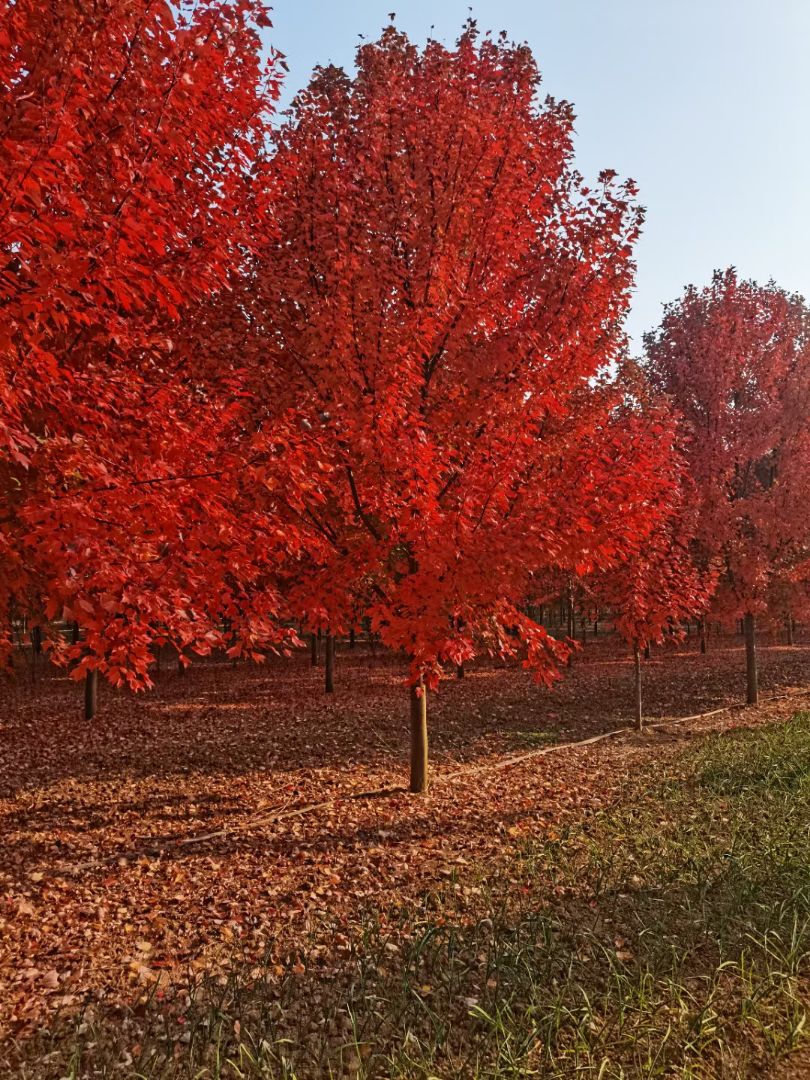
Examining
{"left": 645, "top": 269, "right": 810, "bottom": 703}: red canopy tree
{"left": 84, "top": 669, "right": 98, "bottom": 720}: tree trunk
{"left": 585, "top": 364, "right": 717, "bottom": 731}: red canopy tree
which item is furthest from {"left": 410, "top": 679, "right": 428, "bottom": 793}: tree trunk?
{"left": 84, "top": 669, "right": 98, "bottom": 720}: tree trunk

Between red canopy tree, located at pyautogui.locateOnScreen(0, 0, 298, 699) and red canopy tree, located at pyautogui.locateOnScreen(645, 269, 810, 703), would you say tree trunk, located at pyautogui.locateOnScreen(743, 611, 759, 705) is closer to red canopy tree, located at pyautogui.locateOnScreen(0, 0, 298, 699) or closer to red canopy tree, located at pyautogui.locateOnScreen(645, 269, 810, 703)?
red canopy tree, located at pyautogui.locateOnScreen(645, 269, 810, 703)

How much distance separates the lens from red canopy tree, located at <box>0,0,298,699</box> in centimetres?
406

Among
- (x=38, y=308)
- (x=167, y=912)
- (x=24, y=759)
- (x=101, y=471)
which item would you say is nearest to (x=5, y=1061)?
(x=167, y=912)

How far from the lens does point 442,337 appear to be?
810cm

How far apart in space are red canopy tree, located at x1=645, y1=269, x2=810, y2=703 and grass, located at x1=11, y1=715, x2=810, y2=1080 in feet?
31.7

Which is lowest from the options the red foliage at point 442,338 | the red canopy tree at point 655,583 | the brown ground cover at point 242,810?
the brown ground cover at point 242,810

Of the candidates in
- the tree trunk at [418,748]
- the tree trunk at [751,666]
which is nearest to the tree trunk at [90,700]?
the tree trunk at [418,748]

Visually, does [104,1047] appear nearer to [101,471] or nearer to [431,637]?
[101,471]

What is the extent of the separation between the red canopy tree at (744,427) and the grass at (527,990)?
31.7ft

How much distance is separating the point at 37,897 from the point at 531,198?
911cm

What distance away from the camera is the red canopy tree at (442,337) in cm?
701

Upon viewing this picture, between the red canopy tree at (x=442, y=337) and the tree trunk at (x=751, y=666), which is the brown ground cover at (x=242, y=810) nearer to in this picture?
the tree trunk at (x=751, y=666)

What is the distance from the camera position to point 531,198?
27.3 feet

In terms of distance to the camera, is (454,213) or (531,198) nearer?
(454,213)
